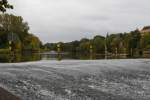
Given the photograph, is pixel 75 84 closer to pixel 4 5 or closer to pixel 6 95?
pixel 6 95

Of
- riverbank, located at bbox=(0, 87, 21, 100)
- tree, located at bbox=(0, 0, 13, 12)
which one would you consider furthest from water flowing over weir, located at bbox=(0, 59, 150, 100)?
tree, located at bbox=(0, 0, 13, 12)

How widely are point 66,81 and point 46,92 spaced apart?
155 centimetres

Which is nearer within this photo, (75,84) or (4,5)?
(4,5)

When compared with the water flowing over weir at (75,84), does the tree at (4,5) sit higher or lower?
higher

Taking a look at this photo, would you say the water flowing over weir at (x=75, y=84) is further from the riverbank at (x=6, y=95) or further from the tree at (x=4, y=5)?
the tree at (x=4, y=5)

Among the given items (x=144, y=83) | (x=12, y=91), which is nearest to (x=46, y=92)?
(x=12, y=91)

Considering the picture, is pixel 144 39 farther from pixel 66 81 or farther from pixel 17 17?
pixel 66 81

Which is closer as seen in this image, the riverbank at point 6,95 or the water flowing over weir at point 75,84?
the riverbank at point 6,95

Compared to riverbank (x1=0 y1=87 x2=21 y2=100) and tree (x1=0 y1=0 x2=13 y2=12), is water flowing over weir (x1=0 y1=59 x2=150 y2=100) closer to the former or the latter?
riverbank (x1=0 y1=87 x2=21 y2=100)

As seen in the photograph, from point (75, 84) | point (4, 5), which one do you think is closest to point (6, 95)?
point (4, 5)

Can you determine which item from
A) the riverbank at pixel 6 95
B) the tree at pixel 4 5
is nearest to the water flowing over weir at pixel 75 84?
the riverbank at pixel 6 95

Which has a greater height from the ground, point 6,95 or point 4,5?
point 4,5

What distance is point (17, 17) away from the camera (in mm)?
87875

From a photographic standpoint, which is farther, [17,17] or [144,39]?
[17,17]
